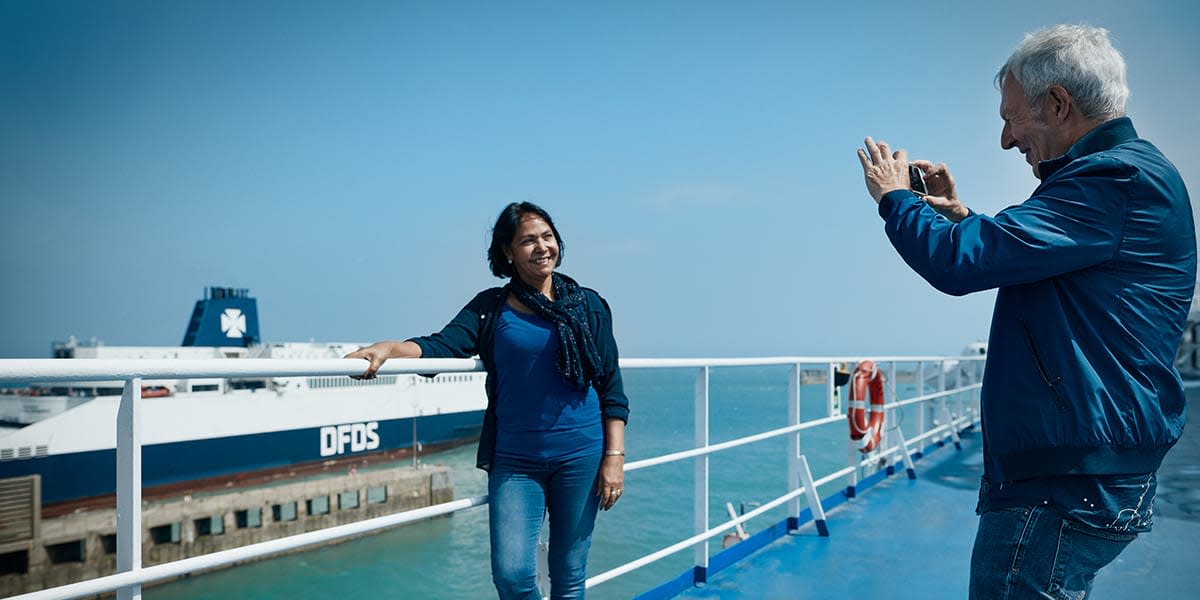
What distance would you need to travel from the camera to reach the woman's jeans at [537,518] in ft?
5.83

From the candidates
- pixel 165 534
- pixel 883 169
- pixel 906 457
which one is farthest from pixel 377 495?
pixel 883 169

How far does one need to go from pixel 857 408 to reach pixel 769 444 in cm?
3800

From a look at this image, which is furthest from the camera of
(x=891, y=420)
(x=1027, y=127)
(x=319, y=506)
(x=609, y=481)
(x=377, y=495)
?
(x=377, y=495)

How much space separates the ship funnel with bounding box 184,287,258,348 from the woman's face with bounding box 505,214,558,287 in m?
27.4

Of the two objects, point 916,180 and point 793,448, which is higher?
point 916,180

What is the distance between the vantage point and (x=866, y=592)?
9.53 feet

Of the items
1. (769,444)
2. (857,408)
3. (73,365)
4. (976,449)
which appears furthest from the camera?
(769,444)

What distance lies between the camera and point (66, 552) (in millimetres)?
15930

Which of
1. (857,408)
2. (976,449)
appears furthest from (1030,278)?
(976,449)

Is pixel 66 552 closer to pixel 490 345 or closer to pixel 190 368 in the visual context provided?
pixel 490 345

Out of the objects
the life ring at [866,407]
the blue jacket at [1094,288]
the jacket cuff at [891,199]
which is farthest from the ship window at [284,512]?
the blue jacket at [1094,288]

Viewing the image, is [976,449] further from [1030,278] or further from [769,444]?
[769,444]

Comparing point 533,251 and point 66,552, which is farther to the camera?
point 66,552

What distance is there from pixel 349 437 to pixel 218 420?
4412 mm
